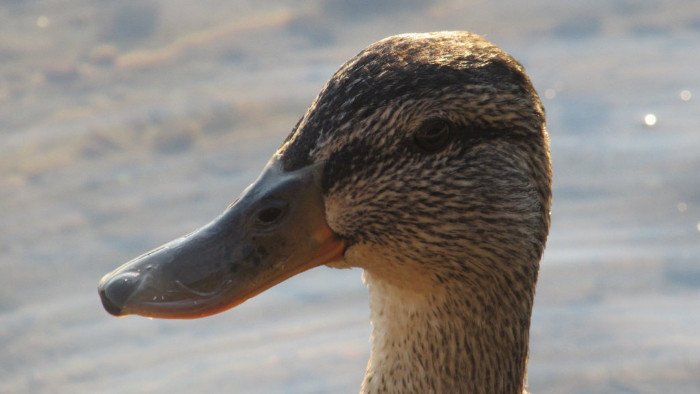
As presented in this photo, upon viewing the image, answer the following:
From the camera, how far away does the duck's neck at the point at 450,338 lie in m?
4.41

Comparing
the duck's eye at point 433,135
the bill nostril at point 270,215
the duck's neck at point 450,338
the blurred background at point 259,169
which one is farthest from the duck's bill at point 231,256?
the blurred background at point 259,169

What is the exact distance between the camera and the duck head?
4094 millimetres

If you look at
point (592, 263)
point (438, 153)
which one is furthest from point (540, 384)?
point (438, 153)

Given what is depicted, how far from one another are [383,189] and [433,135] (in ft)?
0.82

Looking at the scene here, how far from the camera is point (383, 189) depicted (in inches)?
163

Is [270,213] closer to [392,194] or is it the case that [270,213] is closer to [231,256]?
[231,256]

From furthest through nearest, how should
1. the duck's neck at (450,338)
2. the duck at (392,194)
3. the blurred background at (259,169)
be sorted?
the blurred background at (259,169)
the duck's neck at (450,338)
the duck at (392,194)

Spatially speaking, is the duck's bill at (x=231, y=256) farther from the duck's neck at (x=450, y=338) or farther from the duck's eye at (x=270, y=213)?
the duck's neck at (x=450, y=338)

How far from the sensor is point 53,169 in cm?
746

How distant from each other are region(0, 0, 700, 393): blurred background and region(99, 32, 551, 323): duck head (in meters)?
2.46

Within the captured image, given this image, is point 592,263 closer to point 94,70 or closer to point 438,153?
point 438,153

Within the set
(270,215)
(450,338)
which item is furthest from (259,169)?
(270,215)

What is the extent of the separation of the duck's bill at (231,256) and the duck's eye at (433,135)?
0.36 meters

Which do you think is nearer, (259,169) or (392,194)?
(392,194)
